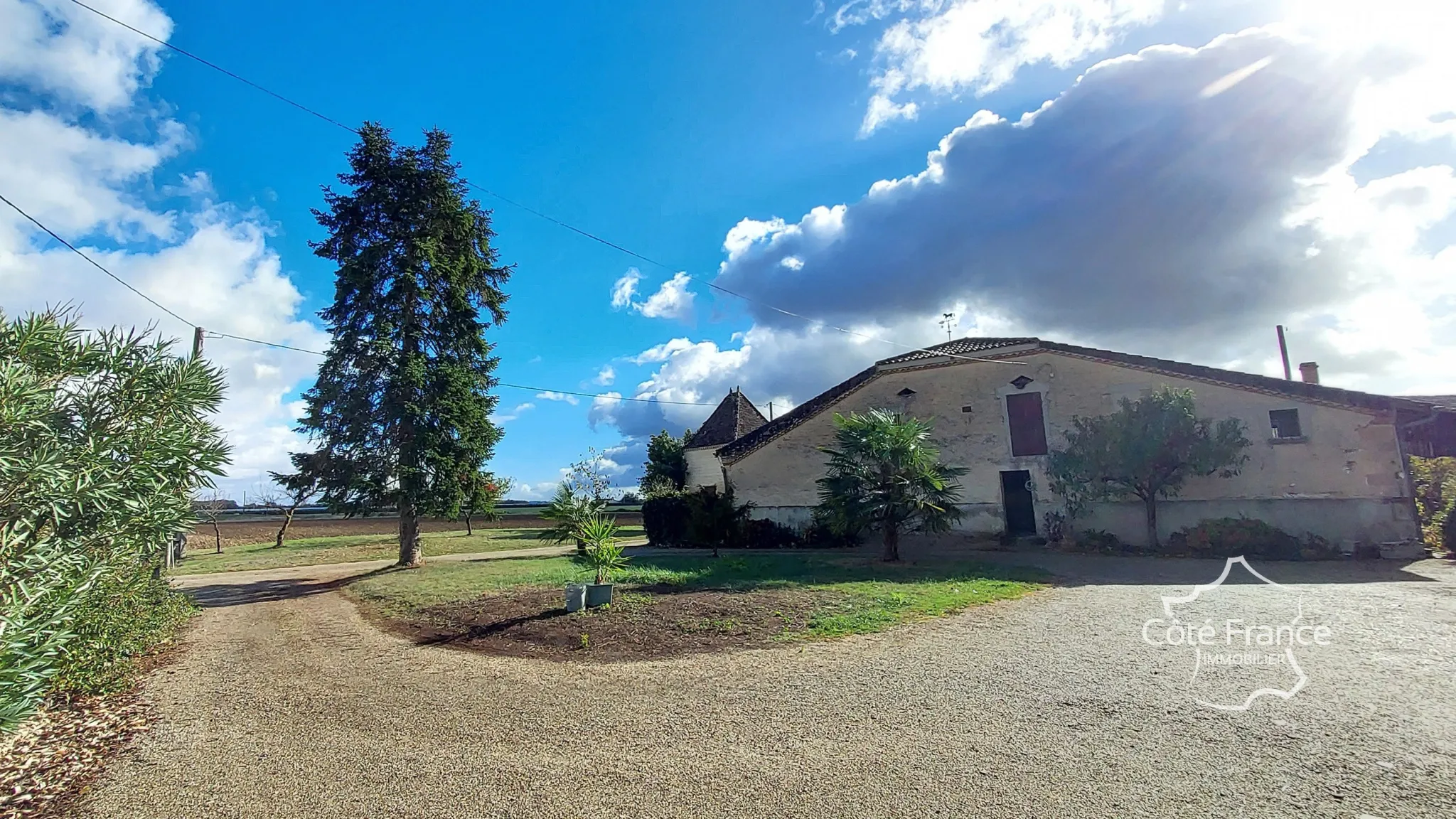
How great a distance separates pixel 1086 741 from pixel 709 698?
2.80 m

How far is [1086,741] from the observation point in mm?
4211

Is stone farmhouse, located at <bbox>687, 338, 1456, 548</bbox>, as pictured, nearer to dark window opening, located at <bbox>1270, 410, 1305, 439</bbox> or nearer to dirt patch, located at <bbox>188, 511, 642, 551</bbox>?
dark window opening, located at <bbox>1270, 410, 1305, 439</bbox>

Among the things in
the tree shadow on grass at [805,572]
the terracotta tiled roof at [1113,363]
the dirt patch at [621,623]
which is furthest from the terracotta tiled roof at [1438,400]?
the dirt patch at [621,623]

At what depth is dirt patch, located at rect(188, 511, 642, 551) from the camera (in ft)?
101

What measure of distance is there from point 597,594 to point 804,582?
425 centimetres

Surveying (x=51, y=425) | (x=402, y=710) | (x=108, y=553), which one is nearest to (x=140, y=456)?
(x=51, y=425)

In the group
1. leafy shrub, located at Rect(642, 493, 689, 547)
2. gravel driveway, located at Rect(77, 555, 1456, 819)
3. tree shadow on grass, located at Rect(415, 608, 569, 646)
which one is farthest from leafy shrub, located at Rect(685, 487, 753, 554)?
gravel driveway, located at Rect(77, 555, 1456, 819)

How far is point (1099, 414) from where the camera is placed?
59.3 ft

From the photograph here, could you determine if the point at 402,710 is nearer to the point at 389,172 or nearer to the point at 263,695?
the point at 263,695

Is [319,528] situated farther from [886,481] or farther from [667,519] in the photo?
[886,481]

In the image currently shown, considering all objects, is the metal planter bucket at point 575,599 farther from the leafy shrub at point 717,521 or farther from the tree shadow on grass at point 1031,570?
the leafy shrub at point 717,521

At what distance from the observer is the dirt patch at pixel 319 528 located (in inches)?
1217

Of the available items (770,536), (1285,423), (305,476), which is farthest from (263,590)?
(1285,423)

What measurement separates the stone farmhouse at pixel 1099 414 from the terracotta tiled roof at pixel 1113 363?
0.14ft
